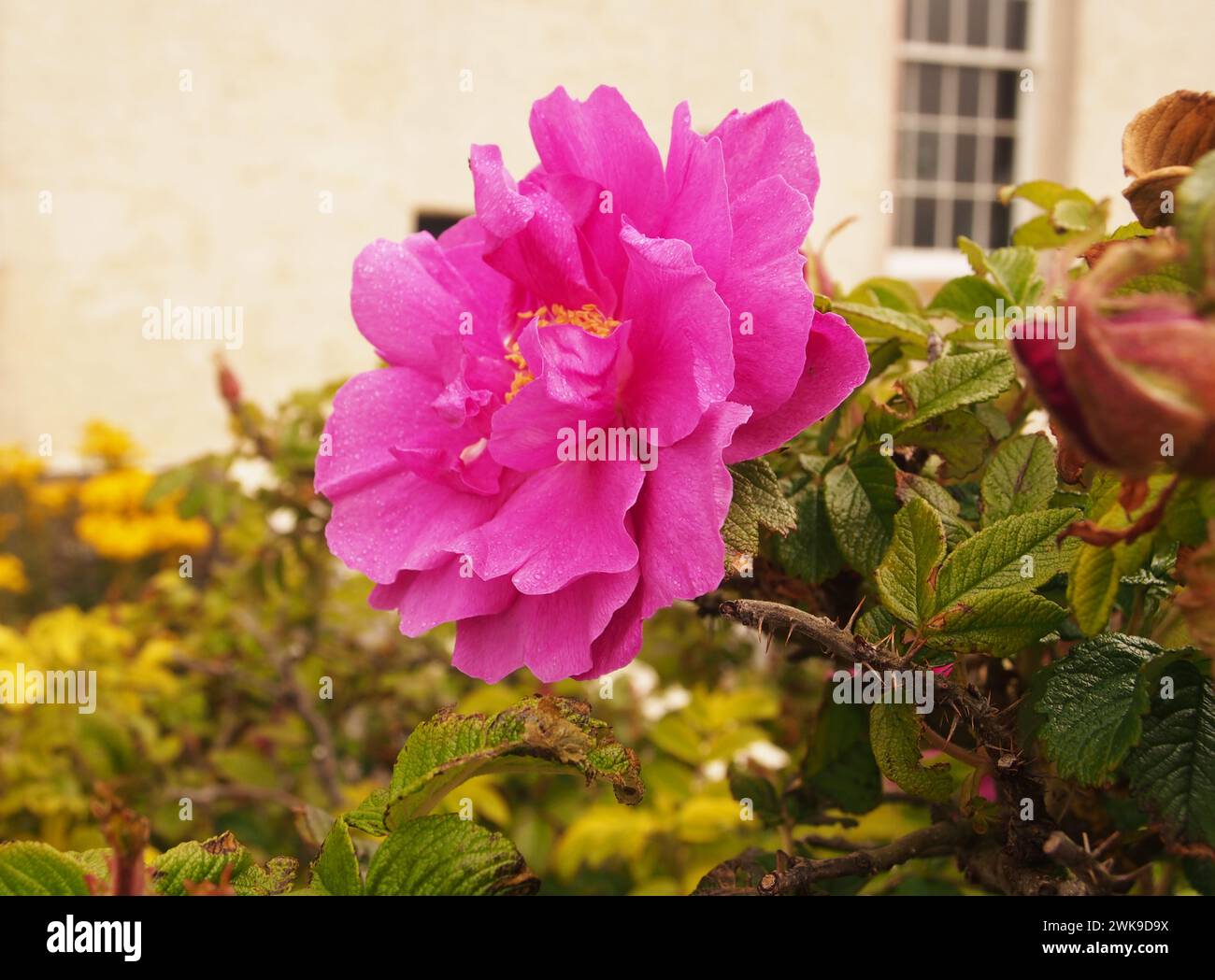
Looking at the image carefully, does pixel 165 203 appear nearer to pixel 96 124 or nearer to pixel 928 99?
pixel 96 124

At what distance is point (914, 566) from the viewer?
1.73 ft

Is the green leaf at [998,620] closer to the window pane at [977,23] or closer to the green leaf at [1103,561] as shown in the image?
the green leaf at [1103,561]

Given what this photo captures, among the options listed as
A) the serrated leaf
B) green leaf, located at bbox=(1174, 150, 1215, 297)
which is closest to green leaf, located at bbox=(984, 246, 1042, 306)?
green leaf, located at bbox=(1174, 150, 1215, 297)

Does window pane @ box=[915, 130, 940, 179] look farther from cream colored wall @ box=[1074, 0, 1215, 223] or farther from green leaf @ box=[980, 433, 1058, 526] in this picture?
green leaf @ box=[980, 433, 1058, 526]

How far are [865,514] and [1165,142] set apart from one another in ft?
0.77

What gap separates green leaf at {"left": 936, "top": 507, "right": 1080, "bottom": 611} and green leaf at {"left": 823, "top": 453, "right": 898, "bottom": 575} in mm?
77

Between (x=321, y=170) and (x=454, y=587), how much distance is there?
24.2ft

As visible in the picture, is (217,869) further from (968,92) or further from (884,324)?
(968,92)

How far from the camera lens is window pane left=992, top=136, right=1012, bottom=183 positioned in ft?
29.1

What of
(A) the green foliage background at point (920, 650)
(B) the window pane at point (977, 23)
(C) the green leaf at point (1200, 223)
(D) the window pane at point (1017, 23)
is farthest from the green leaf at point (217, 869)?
(D) the window pane at point (1017, 23)

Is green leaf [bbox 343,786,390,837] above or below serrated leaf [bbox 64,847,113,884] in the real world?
above

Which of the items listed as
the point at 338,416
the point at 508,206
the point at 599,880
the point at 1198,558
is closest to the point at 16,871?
the point at 338,416

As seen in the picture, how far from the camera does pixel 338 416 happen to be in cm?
64

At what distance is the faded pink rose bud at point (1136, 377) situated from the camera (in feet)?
0.99
